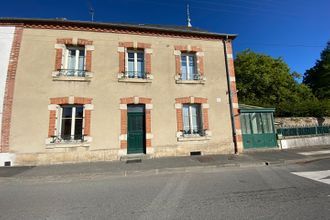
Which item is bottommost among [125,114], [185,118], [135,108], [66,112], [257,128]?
[257,128]

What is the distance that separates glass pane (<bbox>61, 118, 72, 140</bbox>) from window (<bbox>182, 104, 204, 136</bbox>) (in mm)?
5055

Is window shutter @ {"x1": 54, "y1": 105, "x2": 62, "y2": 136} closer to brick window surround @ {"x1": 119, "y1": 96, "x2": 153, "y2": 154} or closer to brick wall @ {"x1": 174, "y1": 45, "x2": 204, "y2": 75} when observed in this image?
brick window surround @ {"x1": 119, "y1": 96, "x2": 153, "y2": 154}

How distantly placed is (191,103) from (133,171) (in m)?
4.41

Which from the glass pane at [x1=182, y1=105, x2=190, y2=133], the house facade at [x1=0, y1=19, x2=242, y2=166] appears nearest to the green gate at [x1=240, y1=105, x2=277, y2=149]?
the house facade at [x1=0, y1=19, x2=242, y2=166]

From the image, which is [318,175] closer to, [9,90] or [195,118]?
[195,118]

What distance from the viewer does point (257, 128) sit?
998 cm

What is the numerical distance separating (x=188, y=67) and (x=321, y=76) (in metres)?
25.8

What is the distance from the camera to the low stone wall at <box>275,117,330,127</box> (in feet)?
37.1

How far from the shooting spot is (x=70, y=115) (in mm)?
8172

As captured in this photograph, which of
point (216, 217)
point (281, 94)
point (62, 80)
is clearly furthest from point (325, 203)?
point (281, 94)

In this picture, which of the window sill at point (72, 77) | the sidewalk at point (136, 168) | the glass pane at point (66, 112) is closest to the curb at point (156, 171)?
the sidewalk at point (136, 168)

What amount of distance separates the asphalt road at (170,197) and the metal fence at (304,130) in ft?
17.9

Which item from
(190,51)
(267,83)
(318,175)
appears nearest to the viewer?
(318,175)

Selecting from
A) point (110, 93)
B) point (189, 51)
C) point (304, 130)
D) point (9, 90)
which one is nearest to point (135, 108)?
point (110, 93)
